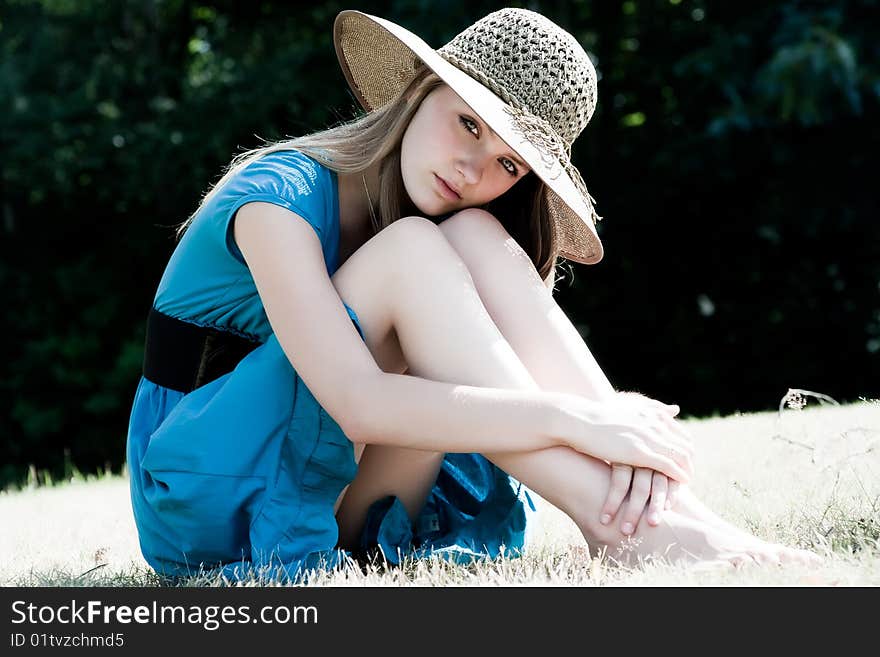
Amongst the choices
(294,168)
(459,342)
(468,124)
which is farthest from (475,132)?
(459,342)

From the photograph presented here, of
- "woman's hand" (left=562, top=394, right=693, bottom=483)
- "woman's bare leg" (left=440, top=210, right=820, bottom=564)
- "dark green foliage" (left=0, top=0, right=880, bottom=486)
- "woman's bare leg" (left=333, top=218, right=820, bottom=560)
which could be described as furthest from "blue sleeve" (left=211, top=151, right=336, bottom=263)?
"dark green foliage" (left=0, top=0, right=880, bottom=486)

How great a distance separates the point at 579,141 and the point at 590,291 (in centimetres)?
114

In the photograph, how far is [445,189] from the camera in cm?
197

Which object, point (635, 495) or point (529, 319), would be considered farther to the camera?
point (529, 319)

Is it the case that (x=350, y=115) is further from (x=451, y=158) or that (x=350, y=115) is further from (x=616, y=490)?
(x=616, y=490)

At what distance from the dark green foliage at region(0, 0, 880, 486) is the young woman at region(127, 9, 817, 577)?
4.70m

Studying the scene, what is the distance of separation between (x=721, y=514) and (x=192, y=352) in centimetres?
114

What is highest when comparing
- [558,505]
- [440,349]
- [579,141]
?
[440,349]

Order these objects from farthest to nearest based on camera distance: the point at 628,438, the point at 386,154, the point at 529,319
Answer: the point at 386,154, the point at 529,319, the point at 628,438

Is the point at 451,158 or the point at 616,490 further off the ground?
the point at 451,158

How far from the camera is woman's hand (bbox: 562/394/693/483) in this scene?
1.65 meters

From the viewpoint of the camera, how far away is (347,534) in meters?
1.92

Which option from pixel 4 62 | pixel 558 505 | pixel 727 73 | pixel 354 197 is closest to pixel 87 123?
pixel 4 62
